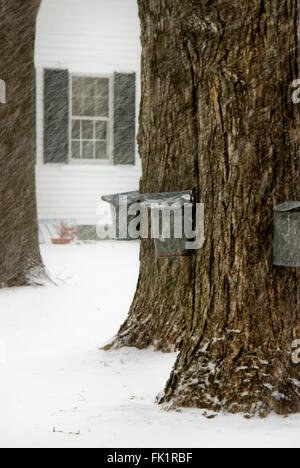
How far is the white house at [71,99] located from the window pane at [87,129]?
0.45 feet

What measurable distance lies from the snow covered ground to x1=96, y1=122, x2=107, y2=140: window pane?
224 inches

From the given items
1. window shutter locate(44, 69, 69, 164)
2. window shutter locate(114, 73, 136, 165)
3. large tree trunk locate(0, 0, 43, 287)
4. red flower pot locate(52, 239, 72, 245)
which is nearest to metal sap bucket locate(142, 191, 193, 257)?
large tree trunk locate(0, 0, 43, 287)

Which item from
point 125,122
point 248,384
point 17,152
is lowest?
point 248,384

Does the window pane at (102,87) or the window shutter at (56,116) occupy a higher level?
the window pane at (102,87)

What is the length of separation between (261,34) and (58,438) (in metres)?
2.27

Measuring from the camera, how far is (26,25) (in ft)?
33.0

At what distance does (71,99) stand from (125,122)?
1096 millimetres

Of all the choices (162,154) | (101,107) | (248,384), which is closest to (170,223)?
(248,384)

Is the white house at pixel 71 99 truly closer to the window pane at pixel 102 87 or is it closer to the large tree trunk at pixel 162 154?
the window pane at pixel 102 87

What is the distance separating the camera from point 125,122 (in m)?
15.0

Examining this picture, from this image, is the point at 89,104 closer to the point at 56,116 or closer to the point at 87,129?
the point at 87,129

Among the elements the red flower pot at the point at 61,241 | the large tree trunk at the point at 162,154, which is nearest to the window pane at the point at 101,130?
the red flower pot at the point at 61,241

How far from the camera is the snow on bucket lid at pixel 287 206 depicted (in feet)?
13.0
